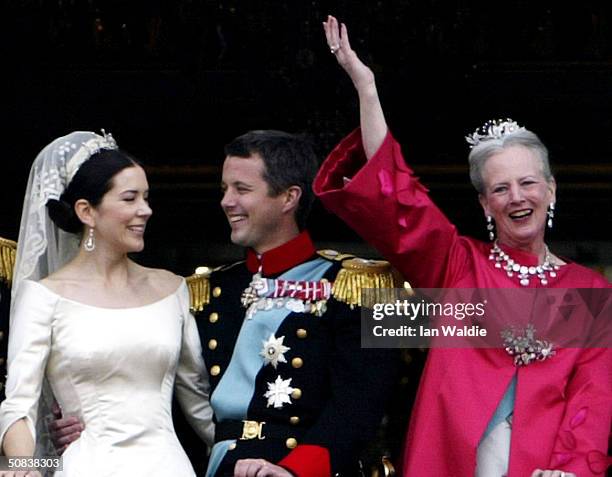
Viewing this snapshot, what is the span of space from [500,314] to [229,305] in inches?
25.9

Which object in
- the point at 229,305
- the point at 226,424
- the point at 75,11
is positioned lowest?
the point at 226,424

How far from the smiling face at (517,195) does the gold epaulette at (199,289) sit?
714mm

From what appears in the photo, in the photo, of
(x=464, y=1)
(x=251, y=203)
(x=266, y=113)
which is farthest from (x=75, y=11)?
(x=251, y=203)

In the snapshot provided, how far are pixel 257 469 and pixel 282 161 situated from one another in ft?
2.64

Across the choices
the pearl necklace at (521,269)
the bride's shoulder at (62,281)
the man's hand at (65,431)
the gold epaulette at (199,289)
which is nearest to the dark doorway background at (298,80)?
the gold epaulette at (199,289)

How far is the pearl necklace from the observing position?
15.0 ft

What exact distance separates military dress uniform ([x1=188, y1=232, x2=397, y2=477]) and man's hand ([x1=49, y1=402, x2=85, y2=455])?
1.08 ft

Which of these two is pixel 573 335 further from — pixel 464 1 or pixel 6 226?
pixel 6 226

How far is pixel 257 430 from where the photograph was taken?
447cm

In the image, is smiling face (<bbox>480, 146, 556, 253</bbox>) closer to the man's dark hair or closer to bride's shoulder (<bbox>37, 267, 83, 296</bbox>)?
the man's dark hair

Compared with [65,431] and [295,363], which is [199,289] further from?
[65,431]

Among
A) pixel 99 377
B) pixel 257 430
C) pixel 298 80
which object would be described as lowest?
pixel 257 430

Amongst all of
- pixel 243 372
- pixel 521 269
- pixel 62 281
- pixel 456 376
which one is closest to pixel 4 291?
pixel 62 281

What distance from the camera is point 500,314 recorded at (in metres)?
4.55
